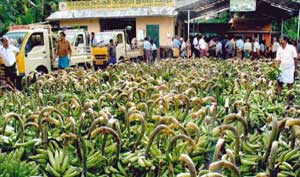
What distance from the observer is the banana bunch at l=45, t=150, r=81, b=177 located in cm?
271

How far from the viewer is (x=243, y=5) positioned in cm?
1772

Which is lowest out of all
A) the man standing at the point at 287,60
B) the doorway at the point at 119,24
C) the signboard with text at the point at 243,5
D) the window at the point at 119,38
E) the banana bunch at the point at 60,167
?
the banana bunch at the point at 60,167

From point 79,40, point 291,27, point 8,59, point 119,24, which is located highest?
point 119,24

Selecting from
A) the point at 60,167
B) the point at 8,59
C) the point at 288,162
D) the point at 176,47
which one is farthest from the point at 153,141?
the point at 176,47

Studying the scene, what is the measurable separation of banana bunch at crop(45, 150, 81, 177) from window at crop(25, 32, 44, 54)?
34.9ft

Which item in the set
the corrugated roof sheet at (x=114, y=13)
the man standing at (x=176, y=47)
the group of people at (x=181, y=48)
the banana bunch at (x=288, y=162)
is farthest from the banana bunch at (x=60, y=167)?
the corrugated roof sheet at (x=114, y=13)

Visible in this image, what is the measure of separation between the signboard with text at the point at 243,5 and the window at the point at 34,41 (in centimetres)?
850

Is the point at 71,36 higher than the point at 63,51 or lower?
higher

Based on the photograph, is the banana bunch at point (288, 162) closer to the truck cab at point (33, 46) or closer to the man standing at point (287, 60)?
the man standing at point (287, 60)

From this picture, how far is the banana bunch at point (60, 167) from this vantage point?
2705 mm

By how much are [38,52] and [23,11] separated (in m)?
10.3

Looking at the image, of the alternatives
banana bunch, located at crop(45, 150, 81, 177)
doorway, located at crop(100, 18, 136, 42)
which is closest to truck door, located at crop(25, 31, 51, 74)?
banana bunch, located at crop(45, 150, 81, 177)

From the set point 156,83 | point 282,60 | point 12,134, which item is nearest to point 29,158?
point 12,134

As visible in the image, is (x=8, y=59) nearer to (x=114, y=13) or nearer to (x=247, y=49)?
(x=247, y=49)
